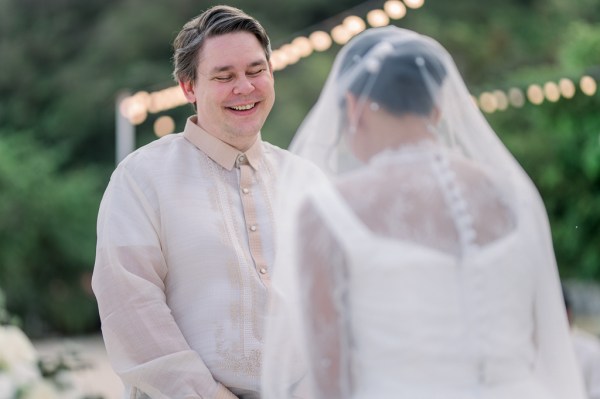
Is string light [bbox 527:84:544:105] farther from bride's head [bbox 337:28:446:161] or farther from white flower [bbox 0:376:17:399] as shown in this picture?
bride's head [bbox 337:28:446:161]

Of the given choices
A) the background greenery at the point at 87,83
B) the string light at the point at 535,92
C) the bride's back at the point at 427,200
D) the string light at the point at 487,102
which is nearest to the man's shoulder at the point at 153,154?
the bride's back at the point at 427,200

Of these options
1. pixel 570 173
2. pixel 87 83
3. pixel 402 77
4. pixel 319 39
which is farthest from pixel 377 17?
pixel 87 83

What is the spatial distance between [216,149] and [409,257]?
1.35 m

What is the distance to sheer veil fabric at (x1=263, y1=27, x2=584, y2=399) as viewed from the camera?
279cm

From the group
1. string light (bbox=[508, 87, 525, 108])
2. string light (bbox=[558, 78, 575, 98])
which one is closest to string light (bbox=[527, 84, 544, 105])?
string light (bbox=[558, 78, 575, 98])

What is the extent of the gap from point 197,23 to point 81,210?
24.6 metres

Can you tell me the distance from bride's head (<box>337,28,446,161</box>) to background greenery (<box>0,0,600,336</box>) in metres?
22.2

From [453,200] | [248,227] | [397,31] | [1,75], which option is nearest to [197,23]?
[248,227]

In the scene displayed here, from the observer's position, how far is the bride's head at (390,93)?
115 inches

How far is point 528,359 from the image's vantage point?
2.94 metres

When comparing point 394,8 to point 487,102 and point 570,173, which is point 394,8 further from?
point 570,173

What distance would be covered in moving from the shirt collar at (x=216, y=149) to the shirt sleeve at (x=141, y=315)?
32cm

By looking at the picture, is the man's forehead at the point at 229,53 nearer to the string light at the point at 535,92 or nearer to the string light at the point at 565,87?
the string light at the point at 565,87

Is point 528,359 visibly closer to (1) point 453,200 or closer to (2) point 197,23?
(1) point 453,200
